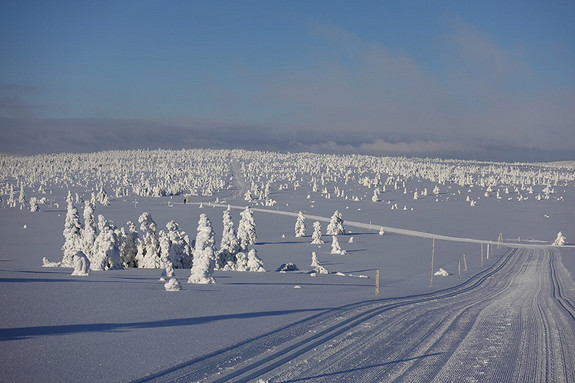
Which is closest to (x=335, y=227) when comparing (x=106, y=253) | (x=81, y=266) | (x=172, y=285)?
(x=106, y=253)

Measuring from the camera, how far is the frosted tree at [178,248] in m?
38.5

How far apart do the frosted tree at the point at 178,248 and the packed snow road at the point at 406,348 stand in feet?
76.5

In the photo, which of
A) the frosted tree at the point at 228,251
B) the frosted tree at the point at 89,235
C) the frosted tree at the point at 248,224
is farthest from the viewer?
the frosted tree at the point at 248,224

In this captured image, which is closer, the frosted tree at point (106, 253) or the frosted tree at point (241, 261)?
the frosted tree at point (106, 253)

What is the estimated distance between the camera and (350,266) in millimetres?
51344

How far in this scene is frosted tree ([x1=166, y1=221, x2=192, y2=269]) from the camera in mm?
38481

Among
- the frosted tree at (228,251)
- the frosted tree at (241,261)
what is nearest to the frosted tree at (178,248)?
the frosted tree at (228,251)

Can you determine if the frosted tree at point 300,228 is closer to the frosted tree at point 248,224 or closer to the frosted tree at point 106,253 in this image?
the frosted tree at point 248,224

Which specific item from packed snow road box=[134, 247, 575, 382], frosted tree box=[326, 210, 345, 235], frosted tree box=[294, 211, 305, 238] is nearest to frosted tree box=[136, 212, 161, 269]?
packed snow road box=[134, 247, 575, 382]

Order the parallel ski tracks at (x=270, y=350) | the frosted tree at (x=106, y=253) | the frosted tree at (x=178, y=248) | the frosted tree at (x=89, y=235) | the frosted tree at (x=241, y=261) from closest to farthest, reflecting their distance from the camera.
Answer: the parallel ski tracks at (x=270, y=350) → the frosted tree at (x=106, y=253) → the frosted tree at (x=89, y=235) → the frosted tree at (x=178, y=248) → the frosted tree at (x=241, y=261)

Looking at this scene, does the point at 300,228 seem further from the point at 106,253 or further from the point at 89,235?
the point at 106,253

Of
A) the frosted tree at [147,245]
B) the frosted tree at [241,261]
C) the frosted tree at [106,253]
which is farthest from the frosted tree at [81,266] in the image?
the frosted tree at [241,261]

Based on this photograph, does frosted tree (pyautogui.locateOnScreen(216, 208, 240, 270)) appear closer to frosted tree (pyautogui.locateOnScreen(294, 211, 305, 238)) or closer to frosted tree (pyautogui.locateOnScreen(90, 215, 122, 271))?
frosted tree (pyautogui.locateOnScreen(90, 215, 122, 271))

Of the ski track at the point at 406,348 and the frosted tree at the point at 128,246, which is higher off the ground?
the ski track at the point at 406,348
